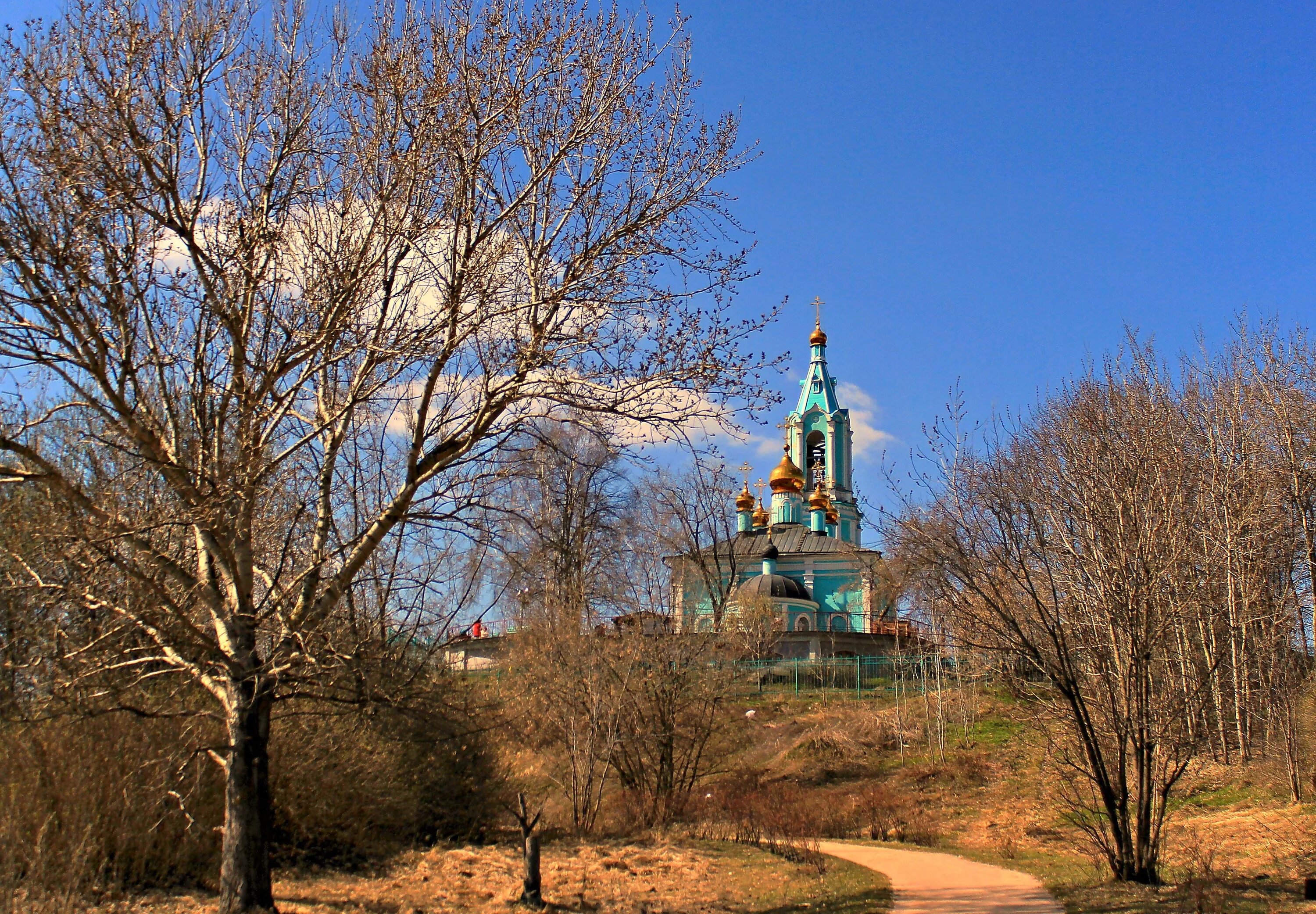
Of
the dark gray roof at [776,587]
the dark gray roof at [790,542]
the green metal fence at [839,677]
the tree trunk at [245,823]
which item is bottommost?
the tree trunk at [245,823]

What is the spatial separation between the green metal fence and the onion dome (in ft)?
65.1

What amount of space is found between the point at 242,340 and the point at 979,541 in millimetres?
7425

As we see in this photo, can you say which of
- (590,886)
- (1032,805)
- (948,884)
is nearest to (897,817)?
(1032,805)

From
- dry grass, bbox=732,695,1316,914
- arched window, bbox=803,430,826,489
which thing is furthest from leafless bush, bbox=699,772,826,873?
arched window, bbox=803,430,826,489

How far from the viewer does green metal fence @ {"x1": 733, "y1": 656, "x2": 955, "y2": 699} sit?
3117cm

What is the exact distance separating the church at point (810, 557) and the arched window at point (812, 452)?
0.06m

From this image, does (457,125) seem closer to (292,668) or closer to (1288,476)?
(292,668)

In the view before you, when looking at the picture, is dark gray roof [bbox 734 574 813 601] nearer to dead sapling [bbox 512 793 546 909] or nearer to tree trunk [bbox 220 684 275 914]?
dead sapling [bbox 512 793 546 909]

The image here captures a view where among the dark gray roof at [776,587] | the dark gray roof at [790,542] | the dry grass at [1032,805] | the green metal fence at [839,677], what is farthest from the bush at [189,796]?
the dark gray roof at [790,542]

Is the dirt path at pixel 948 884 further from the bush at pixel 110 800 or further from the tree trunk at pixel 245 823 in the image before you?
the bush at pixel 110 800

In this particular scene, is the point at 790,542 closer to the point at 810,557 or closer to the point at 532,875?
the point at 810,557

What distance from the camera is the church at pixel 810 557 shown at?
38438 mm

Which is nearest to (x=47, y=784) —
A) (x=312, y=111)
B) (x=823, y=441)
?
(x=312, y=111)

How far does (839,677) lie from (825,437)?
25.0 meters
